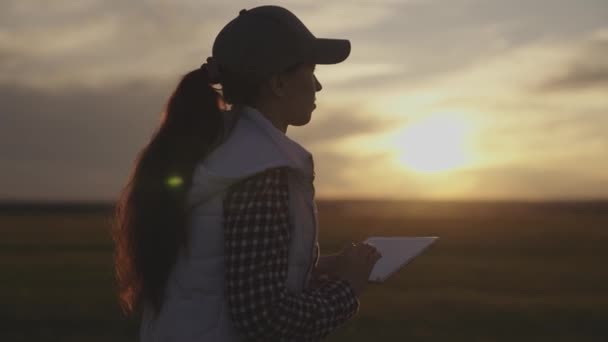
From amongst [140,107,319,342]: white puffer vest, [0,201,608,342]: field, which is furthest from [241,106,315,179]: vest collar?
[0,201,608,342]: field

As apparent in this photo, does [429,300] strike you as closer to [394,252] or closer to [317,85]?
[394,252]

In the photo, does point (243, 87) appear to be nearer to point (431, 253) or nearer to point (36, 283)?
point (36, 283)

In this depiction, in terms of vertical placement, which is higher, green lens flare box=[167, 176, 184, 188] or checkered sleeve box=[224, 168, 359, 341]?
green lens flare box=[167, 176, 184, 188]

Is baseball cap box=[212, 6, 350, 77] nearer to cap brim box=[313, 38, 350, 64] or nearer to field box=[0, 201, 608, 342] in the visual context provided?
cap brim box=[313, 38, 350, 64]

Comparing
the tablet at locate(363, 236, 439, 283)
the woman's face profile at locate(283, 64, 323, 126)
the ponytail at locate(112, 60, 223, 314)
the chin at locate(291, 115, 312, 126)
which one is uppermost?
the woman's face profile at locate(283, 64, 323, 126)

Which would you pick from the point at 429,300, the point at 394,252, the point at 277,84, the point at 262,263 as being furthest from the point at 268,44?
the point at 429,300

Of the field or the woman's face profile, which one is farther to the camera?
the field

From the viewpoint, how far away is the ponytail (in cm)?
174

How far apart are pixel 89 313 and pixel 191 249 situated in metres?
6.70

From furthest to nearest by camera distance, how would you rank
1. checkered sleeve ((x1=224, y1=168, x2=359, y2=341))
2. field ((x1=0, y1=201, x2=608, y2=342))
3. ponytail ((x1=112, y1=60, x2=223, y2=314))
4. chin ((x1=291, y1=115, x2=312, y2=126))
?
1. field ((x1=0, y1=201, x2=608, y2=342))
2. chin ((x1=291, y1=115, x2=312, y2=126))
3. ponytail ((x1=112, y1=60, x2=223, y2=314))
4. checkered sleeve ((x1=224, y1=168, x2=359, y2=341))

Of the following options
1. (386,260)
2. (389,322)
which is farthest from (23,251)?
(386,260)

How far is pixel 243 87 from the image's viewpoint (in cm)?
183

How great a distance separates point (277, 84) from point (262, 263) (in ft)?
1.34

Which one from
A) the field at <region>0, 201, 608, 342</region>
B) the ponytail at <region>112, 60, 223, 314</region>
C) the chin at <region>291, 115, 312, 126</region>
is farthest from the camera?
the field at <region>0, 201, 608, 342</region>
